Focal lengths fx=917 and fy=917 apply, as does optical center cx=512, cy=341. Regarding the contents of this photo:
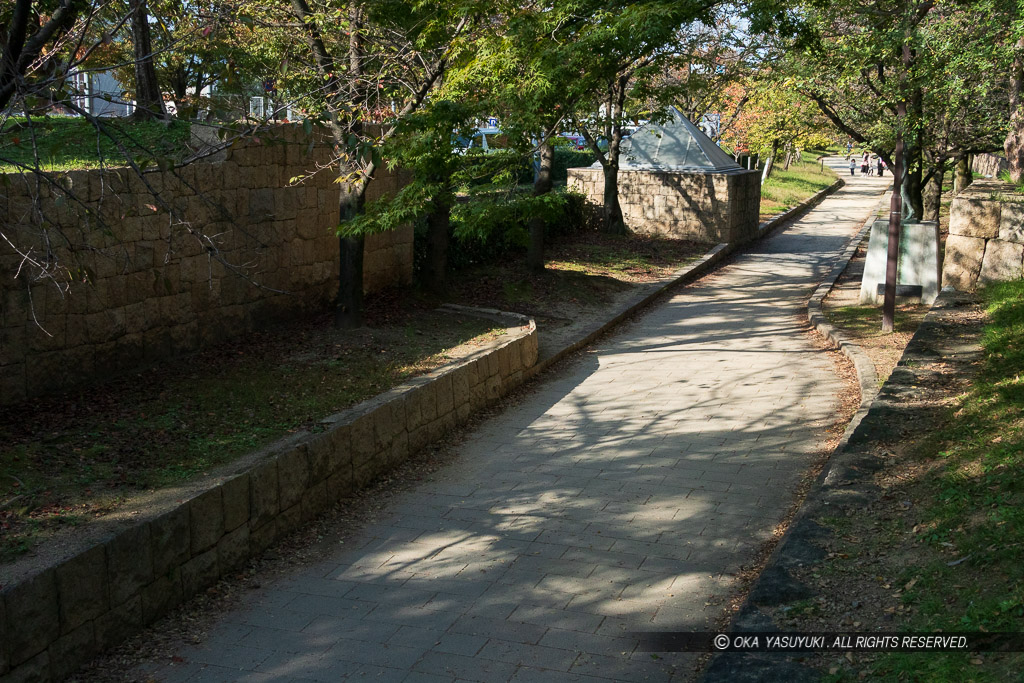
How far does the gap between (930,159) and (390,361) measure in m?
12.6

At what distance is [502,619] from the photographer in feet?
16.3

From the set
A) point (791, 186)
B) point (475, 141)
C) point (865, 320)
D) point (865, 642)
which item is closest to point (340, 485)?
point (865, 642)

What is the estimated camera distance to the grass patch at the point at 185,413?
5.25 metres

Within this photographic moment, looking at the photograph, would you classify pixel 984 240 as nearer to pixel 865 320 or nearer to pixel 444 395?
pixel 865 320

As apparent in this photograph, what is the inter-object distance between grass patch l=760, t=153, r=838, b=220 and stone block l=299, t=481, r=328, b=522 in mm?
19363

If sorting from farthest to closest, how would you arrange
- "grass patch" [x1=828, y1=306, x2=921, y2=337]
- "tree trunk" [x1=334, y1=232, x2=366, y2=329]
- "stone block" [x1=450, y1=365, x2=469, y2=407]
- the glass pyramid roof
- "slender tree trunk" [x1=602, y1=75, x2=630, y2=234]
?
1. the glass pyramid roof
2. "slender tree trunk" [x1=602, y1=75, x2=630, y2=234]
3. "grass patch" [x1=828, y1=306, x2=921, y2=337]
4. "tree trunk" [x1=334, y1=232, x2=366, y2=329]
5. "stone block" [x1=450, y1=365, x2=469, y2=407]

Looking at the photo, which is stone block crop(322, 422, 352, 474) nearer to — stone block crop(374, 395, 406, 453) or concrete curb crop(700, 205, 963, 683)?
stone block crop(374, 395, 406, 453)

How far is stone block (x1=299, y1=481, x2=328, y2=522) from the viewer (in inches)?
245

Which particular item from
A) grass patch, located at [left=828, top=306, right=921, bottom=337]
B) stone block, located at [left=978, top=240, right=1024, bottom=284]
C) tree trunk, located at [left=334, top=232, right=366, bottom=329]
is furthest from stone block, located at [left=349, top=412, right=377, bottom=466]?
stone block, located at [left=978, top=240, right=1024, bottom=284]

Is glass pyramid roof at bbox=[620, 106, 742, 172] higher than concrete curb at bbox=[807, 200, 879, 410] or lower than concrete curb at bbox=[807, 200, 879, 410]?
higher

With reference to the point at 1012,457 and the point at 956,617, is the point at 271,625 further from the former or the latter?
the point at 1012,457

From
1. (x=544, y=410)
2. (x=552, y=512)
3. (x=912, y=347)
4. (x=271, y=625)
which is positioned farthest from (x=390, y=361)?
(x=912, y=347)

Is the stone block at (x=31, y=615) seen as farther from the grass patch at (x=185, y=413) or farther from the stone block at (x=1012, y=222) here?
the stone block at (x=1012, y=222)

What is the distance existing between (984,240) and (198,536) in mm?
9394
